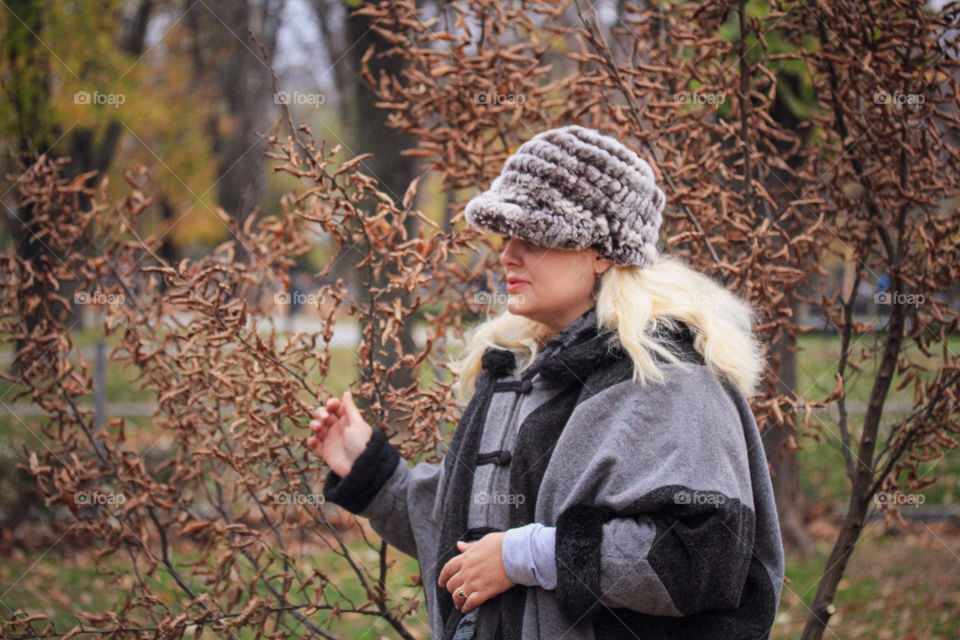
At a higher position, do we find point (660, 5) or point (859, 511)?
point (660, 5)

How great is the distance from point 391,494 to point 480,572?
565 millimetres

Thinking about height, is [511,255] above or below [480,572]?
above

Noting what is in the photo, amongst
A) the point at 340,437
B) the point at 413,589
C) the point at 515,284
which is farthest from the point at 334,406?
the point at 413,589

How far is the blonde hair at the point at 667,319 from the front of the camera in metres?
2.07

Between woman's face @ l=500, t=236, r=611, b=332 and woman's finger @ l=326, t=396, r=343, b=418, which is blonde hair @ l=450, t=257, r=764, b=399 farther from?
woman's finger @ l=326, t=396, r=343, b=418

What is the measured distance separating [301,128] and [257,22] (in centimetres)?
1034

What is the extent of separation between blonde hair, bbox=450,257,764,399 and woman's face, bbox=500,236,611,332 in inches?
1.9

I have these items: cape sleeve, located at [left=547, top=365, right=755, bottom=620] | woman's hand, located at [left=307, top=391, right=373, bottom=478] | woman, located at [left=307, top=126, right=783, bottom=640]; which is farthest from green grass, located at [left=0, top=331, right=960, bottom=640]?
cape sleeve, located at [left=547, top=365, right=755, bottom=620]

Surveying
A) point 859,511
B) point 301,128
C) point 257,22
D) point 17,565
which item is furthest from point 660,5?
point 257,22

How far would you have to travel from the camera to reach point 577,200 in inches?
88.0

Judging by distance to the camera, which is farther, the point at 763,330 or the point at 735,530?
the point at 763,330

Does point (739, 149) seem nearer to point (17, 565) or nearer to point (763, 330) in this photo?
point (763, 330)

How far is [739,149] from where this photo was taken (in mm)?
3203

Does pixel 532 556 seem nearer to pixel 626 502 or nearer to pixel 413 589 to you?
pixel 626 502
